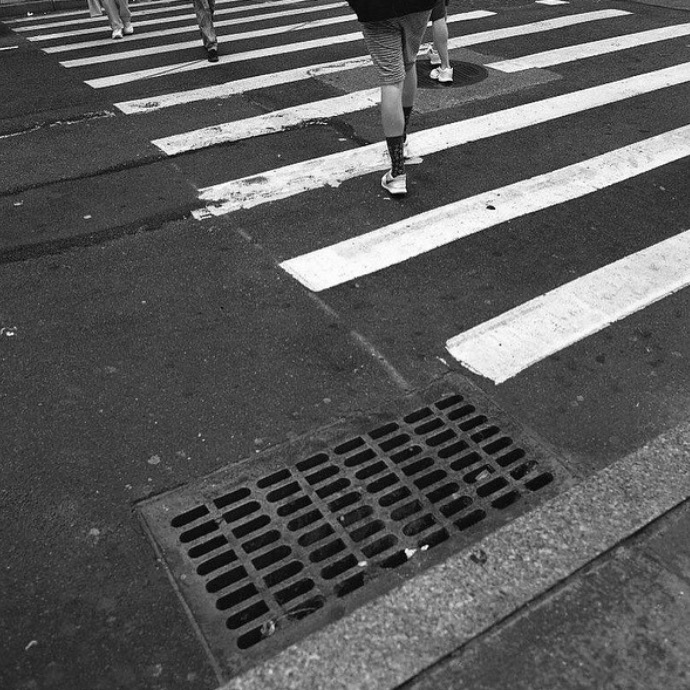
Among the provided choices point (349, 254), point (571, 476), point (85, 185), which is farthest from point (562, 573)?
point (85, 185)

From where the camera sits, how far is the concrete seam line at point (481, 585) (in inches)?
91.6

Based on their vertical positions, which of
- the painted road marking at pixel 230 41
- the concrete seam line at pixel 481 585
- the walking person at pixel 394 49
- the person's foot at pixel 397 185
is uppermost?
the walking person at pixel 394 49

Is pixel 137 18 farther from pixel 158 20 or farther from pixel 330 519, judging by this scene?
pixel 330 519

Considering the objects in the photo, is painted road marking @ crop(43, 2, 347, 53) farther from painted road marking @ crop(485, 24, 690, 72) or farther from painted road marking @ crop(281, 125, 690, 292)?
painted road marking @ crop(281, 125, 690, 292)

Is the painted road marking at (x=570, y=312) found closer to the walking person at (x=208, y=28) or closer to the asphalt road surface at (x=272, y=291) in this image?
the asphalt road surface at (x=272, y=291)

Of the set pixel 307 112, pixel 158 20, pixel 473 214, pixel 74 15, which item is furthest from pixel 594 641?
pixel 74 15

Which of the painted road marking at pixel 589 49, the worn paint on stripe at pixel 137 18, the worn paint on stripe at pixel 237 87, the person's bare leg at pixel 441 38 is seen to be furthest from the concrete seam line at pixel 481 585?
the worn paint on stripe at pixel 137 18

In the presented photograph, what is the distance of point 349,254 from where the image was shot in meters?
4.70

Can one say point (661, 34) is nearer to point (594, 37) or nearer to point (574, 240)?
point (594, 37)

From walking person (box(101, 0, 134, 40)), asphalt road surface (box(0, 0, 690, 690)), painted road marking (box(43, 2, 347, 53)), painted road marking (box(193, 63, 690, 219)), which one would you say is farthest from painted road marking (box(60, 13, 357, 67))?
painted road marking (box(193, 63, 690, 219))

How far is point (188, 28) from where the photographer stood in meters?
11.5

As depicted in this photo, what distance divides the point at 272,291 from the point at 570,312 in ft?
5.58

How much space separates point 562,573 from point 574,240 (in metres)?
2.79

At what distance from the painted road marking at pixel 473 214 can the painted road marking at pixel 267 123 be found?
2.23 metres
